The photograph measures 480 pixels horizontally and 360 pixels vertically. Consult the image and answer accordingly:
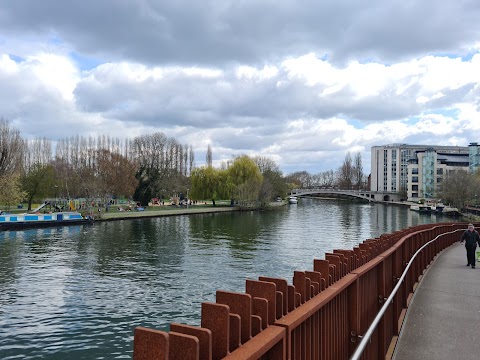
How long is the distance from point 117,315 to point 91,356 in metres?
3.70

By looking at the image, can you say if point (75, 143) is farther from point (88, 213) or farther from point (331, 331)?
point (331, 331)

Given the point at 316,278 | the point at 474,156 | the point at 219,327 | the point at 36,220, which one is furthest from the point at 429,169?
the point at 219,327

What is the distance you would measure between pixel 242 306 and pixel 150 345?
761 mm

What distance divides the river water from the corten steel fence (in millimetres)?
9261

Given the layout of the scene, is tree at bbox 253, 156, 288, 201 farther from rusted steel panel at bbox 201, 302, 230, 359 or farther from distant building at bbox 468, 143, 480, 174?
rusted steel panel at bbox 201, 302, 230, 359

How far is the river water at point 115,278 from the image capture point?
1408 centimetres

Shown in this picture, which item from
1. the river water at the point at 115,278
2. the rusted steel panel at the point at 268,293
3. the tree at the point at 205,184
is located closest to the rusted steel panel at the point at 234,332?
the rusted steel panel at the point at 268,293

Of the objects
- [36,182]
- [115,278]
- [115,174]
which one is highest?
[115,174]

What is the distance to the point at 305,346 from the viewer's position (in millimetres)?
3268

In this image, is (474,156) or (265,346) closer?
(265,346)

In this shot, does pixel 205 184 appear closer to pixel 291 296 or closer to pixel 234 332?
pixel 291 296

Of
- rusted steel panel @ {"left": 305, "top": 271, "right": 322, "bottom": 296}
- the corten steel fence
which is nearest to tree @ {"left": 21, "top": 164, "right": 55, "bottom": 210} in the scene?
the corten steel fence

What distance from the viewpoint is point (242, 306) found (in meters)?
2.51

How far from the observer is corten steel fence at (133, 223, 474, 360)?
2001 mm
